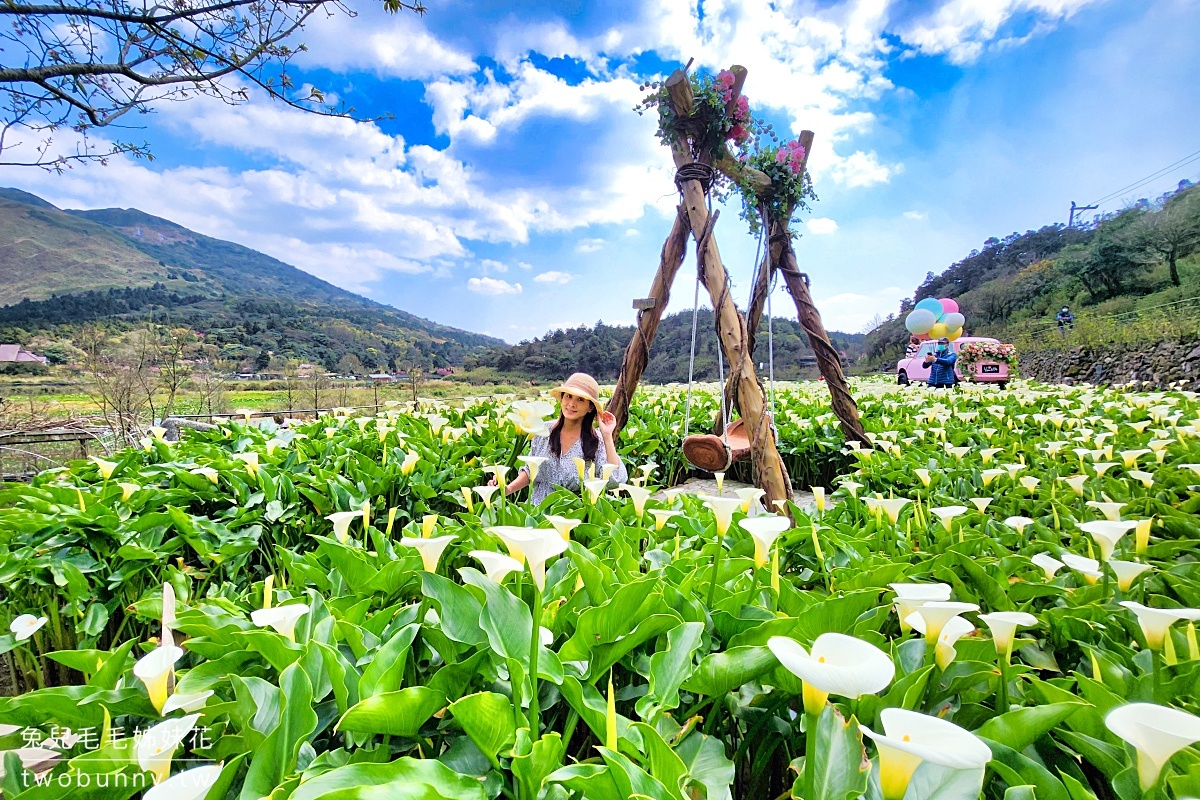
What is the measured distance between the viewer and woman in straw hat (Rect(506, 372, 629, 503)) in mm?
3156

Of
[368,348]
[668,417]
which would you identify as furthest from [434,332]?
→ [668,417]

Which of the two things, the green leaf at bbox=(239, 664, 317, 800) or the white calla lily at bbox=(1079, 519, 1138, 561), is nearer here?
the green leaf at bbox=(239, 664, 317, 800)

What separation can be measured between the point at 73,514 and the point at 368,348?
25.4 metres

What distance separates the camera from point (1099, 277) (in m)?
20.2

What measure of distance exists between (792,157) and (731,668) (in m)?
4.14

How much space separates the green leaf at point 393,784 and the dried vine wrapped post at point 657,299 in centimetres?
334

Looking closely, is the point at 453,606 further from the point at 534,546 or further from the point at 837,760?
the point at 837,760

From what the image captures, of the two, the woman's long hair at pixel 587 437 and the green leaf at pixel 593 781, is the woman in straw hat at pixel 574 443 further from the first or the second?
the green leaf at pixel 593 781

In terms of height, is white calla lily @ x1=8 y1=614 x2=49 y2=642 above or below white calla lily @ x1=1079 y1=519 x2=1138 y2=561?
below

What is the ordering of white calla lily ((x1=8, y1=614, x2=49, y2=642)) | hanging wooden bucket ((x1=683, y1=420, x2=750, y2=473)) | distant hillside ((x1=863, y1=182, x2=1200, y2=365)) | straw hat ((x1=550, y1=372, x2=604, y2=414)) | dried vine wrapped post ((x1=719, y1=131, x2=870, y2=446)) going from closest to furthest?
white calla lily ((x1=8, y1=614, x2=49, y2=642)), straw hat ((x1=550, y1=372, x2=604, y2=414)), hanging wooden bucket ((x1=683, y1=420, x2=750, y2=473)), dried vine wrapped post ((x1=719, y1=131, x2=870, y2=446)), distant hillside ((x1=863, y1=182, x2=1200, y2=365))

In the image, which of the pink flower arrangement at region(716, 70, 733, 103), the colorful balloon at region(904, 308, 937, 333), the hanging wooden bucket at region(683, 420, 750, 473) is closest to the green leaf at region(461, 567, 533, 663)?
the hanging wooden bucket at region(683, 420, 750, 473)

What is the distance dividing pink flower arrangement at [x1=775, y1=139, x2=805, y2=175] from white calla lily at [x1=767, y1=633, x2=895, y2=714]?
406cm

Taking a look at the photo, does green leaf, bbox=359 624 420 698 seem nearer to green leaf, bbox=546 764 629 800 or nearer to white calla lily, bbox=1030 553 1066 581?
green leaf, bbox=546 764 629 800

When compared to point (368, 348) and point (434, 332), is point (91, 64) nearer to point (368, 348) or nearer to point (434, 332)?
point (368, 348)
